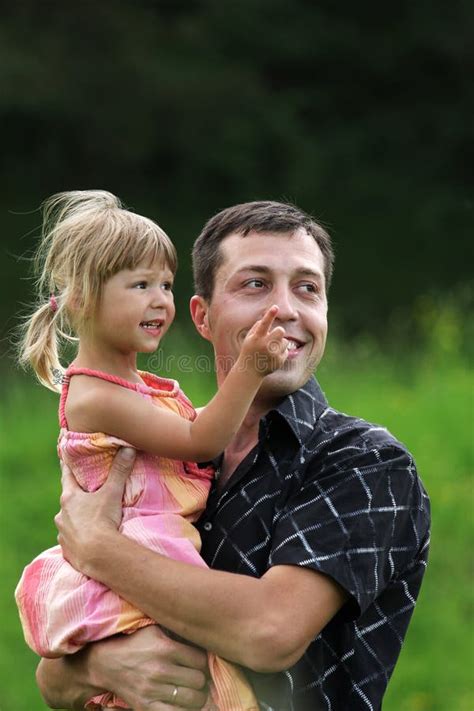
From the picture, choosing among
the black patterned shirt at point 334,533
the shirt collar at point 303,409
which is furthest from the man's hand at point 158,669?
the shirt collar at point 303,409

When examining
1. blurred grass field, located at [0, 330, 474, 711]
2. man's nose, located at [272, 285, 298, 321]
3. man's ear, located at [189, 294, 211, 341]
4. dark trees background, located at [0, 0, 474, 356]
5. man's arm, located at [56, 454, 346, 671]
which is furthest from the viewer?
dark trees background, located at [0, 0, 474, 356]

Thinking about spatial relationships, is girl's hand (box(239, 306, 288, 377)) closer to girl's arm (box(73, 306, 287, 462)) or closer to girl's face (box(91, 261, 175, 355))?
girl's arm (box(73, 306, 287, 462))

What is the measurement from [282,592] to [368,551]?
21cm

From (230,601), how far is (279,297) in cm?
76

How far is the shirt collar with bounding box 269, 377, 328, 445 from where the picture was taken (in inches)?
115

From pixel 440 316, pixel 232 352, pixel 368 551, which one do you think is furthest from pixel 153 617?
pixel 440 316

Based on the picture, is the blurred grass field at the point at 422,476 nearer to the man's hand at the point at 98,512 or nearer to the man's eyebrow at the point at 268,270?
the man's eyebrow at the point at 268,270

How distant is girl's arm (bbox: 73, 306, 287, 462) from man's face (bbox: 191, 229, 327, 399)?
0.27 m

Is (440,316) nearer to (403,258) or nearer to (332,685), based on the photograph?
(403,258)

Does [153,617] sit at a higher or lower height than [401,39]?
lower

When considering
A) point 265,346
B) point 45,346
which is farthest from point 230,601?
point 45,346

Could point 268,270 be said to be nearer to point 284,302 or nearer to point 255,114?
point 284,302

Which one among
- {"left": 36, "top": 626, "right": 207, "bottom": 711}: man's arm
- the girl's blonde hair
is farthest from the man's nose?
{"left": 36, "top": 626, "right": 207, "bottom": 711}: man's arm

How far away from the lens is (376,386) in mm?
9930
